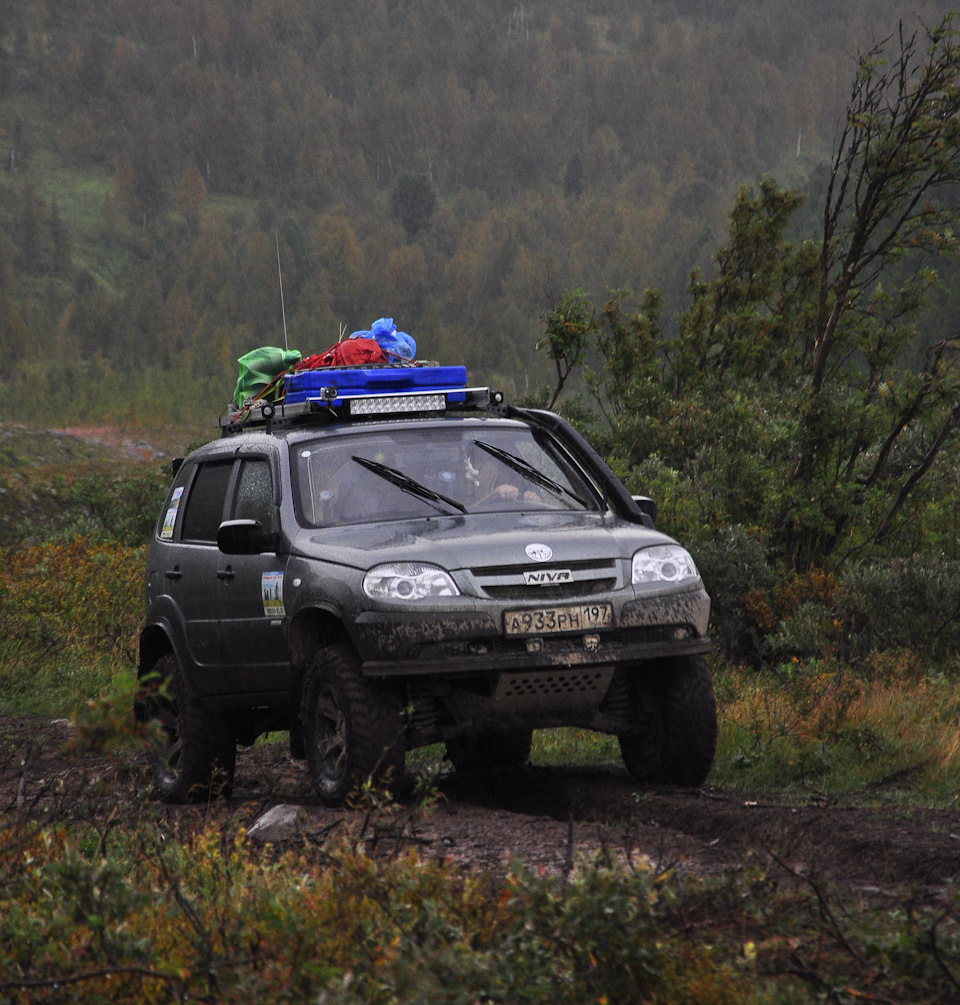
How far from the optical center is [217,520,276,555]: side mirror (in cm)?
707

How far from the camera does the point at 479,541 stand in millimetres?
6539

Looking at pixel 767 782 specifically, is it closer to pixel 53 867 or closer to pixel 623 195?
pixel 53 867

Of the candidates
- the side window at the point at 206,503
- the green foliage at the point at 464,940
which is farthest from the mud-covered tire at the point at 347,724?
the green foliage at the point at 464,940

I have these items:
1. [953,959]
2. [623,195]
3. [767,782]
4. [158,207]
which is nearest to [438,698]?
A: [767,782]

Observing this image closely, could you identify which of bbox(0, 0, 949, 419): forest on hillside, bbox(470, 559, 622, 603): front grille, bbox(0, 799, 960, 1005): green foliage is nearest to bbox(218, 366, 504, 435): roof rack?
bbox(470, 559, 622, 603): front grille

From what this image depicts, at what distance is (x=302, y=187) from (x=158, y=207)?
22.3 m

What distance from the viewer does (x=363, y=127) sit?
194 meters

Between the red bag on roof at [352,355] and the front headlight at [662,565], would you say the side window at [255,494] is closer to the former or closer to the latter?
the red bag on roof at [352,355]

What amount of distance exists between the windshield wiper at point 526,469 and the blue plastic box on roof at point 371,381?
574 mm

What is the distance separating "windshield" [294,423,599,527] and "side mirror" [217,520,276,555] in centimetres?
23

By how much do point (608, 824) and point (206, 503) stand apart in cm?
333

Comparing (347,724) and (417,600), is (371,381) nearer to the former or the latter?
(417,600)

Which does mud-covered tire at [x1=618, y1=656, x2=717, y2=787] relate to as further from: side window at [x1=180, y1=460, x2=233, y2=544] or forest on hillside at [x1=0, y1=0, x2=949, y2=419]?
forest on hillside at [x1=0, y1=0, x2=949, y2=419]

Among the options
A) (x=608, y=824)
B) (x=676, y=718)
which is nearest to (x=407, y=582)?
(x=608, y=824)
